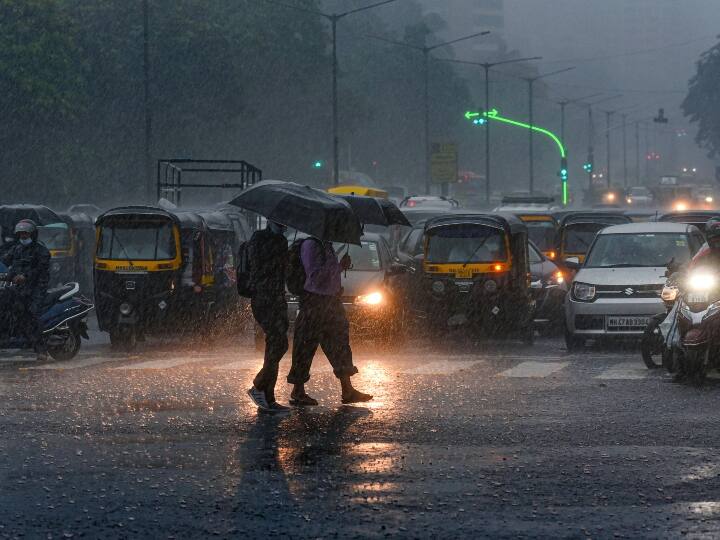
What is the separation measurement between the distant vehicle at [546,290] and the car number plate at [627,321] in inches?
125

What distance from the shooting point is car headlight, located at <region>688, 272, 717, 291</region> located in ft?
48.7

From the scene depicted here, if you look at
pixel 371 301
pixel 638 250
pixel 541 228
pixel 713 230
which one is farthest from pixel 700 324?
pixel 541 228

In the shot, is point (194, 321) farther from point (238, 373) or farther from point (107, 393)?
point (107, 393)

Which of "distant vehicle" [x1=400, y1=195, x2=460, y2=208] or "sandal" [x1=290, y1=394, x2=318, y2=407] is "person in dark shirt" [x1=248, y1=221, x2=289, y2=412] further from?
"distant vehicle" [x1=400, y1=195, x2=460, y2=208]

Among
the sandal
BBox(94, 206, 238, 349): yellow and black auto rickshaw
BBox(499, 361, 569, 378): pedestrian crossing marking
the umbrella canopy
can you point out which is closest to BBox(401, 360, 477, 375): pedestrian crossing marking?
BBox(499, 361, 569, 378): pedestrian crossing marking

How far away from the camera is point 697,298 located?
14.9 metres

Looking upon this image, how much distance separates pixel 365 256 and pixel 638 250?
148 inches

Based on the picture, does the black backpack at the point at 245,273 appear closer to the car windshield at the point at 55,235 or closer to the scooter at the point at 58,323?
the scooter at the point at 58,323

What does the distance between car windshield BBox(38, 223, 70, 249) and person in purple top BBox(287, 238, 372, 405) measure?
20926mm

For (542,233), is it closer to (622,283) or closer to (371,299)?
(371,299)

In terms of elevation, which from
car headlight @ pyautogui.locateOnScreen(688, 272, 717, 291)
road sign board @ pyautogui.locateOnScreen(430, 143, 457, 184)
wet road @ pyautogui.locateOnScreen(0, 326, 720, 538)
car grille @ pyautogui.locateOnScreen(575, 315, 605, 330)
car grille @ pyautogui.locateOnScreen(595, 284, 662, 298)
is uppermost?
road sign board @ pyautogui.locateOnScreen(430, 143, 457, 184)

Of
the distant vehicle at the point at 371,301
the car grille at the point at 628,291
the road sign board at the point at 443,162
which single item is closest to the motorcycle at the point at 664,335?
the car grille at the point at 628,291

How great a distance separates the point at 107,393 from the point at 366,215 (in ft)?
9.50

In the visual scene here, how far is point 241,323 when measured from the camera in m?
25.0
